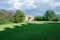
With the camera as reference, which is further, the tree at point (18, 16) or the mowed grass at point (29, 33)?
the tree at point (18, 16)

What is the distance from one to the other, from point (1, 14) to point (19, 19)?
→ 118 inches

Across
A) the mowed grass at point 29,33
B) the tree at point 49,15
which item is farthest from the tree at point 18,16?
the tree at point 49,15

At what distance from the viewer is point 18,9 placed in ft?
71.7

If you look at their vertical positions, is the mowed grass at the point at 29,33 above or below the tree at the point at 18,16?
below

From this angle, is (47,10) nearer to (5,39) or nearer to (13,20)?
(13,20)

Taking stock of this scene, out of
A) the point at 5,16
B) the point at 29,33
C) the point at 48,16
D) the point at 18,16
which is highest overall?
the point at 5,16

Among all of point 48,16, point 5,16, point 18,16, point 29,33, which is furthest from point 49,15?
point 29,33

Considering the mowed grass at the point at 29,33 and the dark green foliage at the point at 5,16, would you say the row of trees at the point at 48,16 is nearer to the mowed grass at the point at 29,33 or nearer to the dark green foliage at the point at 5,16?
the dark green foliage at the point at 5,16

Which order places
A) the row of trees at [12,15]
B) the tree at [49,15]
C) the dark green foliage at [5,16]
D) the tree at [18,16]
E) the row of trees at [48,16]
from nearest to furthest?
the dark green foliage at [5,16]
the row of trees at [12,15]
the tree at [18,16]
the row of trees at [48,16]
the tree at [49,15]

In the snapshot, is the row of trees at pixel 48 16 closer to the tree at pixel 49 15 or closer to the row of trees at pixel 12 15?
the tree at pixel 49 15

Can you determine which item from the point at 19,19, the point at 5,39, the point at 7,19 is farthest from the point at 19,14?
the point at 5,39

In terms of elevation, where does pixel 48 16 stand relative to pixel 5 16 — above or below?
below

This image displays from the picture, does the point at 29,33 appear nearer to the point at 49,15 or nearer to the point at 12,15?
the point at 12,15

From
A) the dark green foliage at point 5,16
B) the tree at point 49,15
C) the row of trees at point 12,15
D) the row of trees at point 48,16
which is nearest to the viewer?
the dark green foliage at point 5,16
